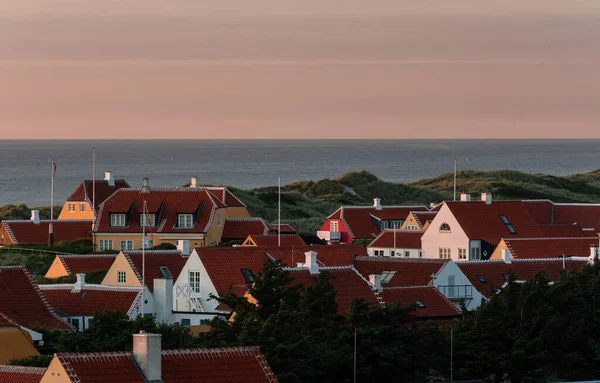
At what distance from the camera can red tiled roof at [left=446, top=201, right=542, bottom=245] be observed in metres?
76.8

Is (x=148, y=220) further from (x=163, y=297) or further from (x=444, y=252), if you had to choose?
(x=163, y=297)

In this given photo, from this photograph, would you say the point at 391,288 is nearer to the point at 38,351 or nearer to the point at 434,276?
the point at 434,276

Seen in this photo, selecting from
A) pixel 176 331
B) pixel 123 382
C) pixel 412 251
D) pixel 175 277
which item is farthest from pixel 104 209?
pixel 123 382

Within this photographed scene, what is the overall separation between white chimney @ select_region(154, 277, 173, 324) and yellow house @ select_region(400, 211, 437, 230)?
31222 millimetres

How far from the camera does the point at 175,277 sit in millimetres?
60094

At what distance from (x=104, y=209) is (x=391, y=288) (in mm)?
28217

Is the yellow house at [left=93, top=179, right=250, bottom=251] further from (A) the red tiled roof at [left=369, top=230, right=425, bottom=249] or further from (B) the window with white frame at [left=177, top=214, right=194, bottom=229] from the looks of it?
(A) the red tiled roof at [left=369, top=230, right=425, bottom=249]

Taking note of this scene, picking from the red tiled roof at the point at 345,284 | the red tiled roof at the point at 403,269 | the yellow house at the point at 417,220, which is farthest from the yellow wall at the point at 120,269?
the yellow house at the point at 417,220

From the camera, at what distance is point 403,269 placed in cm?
6334

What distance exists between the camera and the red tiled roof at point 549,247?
2781 inches

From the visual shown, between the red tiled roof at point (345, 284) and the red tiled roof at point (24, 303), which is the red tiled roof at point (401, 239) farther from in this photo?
the red tiled roof at point (24, 303)

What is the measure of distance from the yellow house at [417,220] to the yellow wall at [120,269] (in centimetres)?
2886

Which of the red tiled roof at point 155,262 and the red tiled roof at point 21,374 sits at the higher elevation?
the red tiled roof at point 155,262

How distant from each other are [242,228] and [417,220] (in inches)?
399
